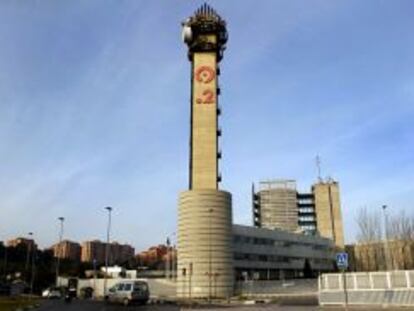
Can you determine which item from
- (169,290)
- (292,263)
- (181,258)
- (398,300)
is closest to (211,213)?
(181,258)

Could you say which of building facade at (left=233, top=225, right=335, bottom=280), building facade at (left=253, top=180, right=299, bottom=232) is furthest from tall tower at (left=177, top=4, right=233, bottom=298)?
building facade at (left=253, top=180, right=299, bottom=232)

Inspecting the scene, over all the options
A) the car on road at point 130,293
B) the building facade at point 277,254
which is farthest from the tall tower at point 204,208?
the car on road at point 130,293

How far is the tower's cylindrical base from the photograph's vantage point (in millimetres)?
95125

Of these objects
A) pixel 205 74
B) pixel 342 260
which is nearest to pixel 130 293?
pixel 342 260

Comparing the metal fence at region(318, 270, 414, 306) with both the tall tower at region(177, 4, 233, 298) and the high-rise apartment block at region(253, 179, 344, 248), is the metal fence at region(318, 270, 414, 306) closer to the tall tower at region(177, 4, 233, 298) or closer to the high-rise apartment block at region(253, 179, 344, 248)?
the tall tower at region(177, 4, 233, 298)

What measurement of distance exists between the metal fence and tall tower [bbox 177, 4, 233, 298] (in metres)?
48.3

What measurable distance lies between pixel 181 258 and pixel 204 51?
42.6 meters

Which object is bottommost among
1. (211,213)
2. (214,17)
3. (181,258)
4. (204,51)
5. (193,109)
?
(181,258)

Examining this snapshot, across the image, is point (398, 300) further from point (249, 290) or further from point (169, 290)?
point (169, 290)

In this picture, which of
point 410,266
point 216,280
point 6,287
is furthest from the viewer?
point 410,266

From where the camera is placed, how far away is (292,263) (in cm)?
13250

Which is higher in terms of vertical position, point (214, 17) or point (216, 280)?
point (214, 17)

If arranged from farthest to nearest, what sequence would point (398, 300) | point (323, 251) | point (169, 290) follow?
1. point (323, 251)
2. point (169, 290)
3. point (398, 300)

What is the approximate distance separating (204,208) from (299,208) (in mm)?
93921
